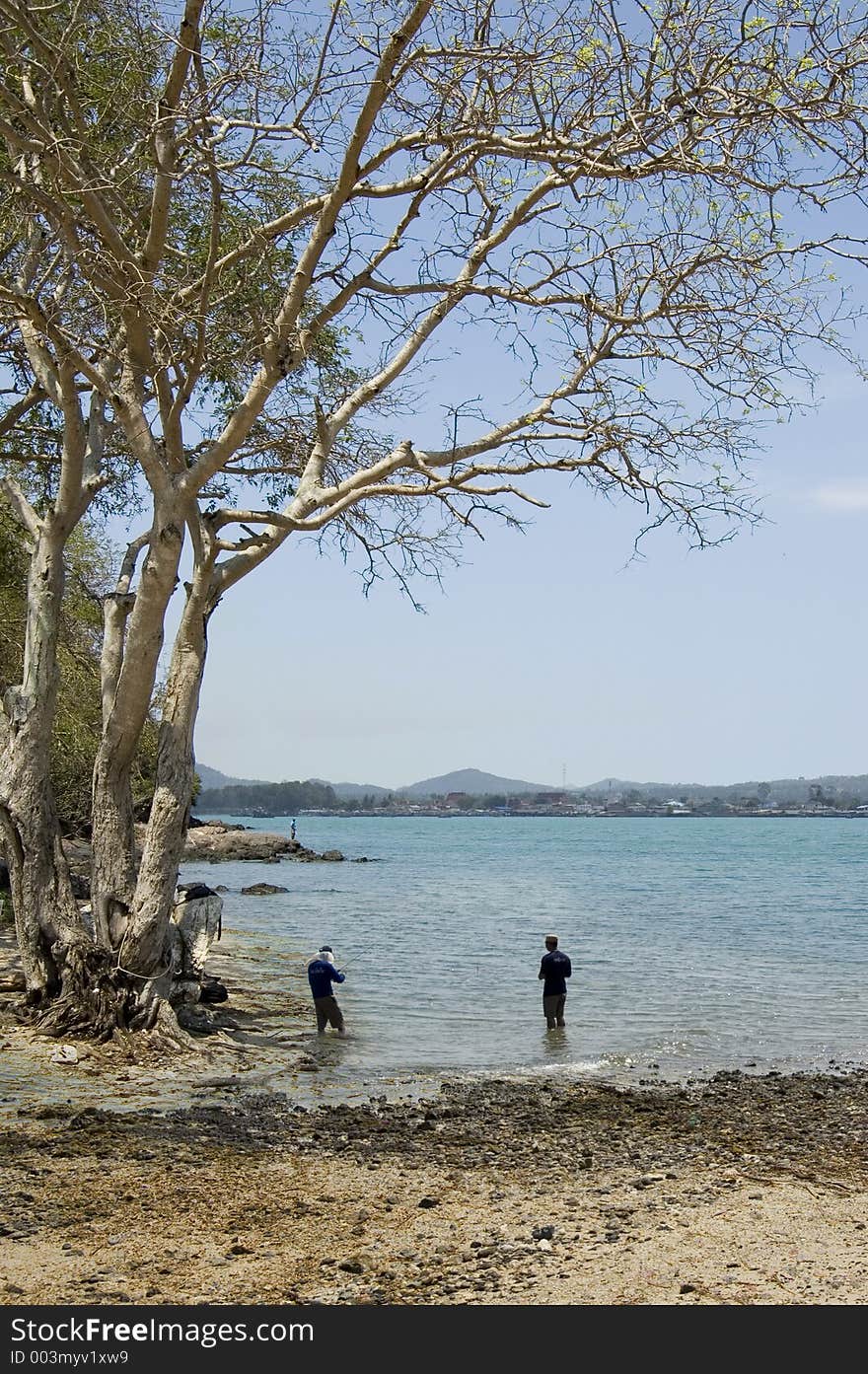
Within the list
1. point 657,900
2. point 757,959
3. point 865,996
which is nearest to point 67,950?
point 865,996

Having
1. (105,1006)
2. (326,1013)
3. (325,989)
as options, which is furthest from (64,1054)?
(326,1013)

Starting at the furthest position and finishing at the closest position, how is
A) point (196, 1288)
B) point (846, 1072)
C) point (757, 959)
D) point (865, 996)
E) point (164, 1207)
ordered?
point (757, 959), point (865, 996), point (846, 1072), point (164, 1207), point (196, 1288)

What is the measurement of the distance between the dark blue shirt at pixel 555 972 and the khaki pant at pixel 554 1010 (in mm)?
→ 63

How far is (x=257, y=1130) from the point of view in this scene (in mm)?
10172

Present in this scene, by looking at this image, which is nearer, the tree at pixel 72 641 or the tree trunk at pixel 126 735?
the tree trunk at pixel 126 735

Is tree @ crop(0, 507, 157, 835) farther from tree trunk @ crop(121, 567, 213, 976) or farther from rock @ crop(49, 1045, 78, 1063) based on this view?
rock @ crop(49, 1045, 78, 1063)

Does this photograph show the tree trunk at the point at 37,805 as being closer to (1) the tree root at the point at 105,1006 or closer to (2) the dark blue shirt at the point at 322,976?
(1) the tree root at the point at 105,1006

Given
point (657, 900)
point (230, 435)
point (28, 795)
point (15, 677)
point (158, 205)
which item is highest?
point (158, 205)

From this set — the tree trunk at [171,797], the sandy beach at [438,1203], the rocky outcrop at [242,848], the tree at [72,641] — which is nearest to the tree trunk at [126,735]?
the tree trunk at [171,797]

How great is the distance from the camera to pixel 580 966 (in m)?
26.8

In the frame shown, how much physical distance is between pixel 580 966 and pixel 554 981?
9644 millimetres

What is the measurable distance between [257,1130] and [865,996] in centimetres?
1513

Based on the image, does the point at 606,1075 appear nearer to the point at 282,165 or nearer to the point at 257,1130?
the point at 257,1130

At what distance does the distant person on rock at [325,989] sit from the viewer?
52.9 ft
